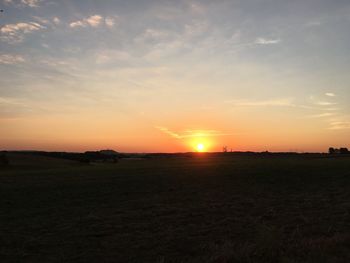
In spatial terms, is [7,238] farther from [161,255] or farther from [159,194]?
[159,194]

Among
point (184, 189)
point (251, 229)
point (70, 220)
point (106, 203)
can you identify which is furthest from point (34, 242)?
point (184, 189)

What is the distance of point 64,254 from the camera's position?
13922mm

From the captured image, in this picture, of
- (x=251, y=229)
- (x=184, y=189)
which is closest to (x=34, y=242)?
(x=251, y=229)

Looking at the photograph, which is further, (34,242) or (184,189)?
(184,189)

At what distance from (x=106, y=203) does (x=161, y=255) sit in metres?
14.3

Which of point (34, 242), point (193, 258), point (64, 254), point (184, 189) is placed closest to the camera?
point (193, 258)

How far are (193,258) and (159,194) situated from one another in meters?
19.4

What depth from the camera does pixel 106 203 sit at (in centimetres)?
2723

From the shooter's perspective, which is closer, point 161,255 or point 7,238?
point 161,255

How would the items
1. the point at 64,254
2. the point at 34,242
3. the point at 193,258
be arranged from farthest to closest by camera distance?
the point at 34,242 → the point at 64,254 → the point at 193,258

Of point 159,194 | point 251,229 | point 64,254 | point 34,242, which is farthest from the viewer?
point 159,194

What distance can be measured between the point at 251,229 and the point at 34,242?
7.72 metres

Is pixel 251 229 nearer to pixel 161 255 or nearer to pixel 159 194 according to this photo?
pixel 161 255

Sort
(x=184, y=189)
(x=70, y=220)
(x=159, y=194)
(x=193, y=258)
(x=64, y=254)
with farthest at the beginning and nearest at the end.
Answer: (x=184, y=189)
(x=159, y=194)
(x=70, y=220)
(x=64, y=254)
(x=193, y=258)
